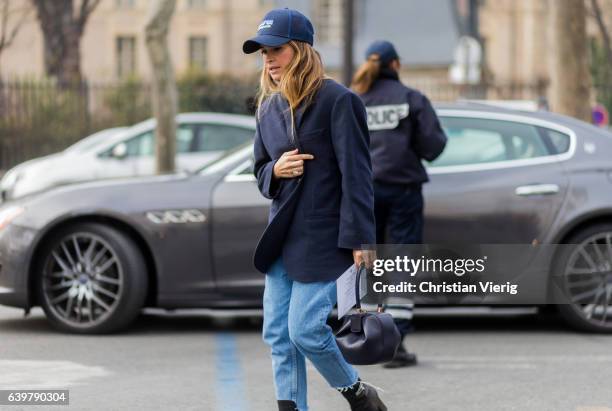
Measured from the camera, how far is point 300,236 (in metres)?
4.95

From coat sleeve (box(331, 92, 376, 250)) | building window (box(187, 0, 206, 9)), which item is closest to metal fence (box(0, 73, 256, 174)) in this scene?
coat sleeve (box(331, 92, 376, 250))

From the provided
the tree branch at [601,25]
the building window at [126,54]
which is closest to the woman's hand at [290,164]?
the tree branch at [601,25]

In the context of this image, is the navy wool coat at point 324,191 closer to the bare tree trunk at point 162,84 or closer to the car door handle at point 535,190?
the car door handle at point 535,190

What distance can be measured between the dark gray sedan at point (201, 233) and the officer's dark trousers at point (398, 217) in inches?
35.0

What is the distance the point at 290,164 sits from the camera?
4887mm

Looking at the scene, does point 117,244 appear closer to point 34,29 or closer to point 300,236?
point 300,236

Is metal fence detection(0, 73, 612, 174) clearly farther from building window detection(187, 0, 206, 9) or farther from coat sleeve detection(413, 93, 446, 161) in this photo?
building window detection(187, 0, 206, 9)

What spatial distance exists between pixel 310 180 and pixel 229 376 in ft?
6.87

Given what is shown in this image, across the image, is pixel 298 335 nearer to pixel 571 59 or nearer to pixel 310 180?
pixel 310 180

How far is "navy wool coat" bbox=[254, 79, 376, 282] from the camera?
4.89 metres

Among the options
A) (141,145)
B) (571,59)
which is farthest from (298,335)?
(141,145)

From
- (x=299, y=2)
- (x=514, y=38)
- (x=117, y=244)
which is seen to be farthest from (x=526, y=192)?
(x=514, y=38)

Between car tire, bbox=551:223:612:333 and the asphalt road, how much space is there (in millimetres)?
136

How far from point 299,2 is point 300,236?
39267mm
